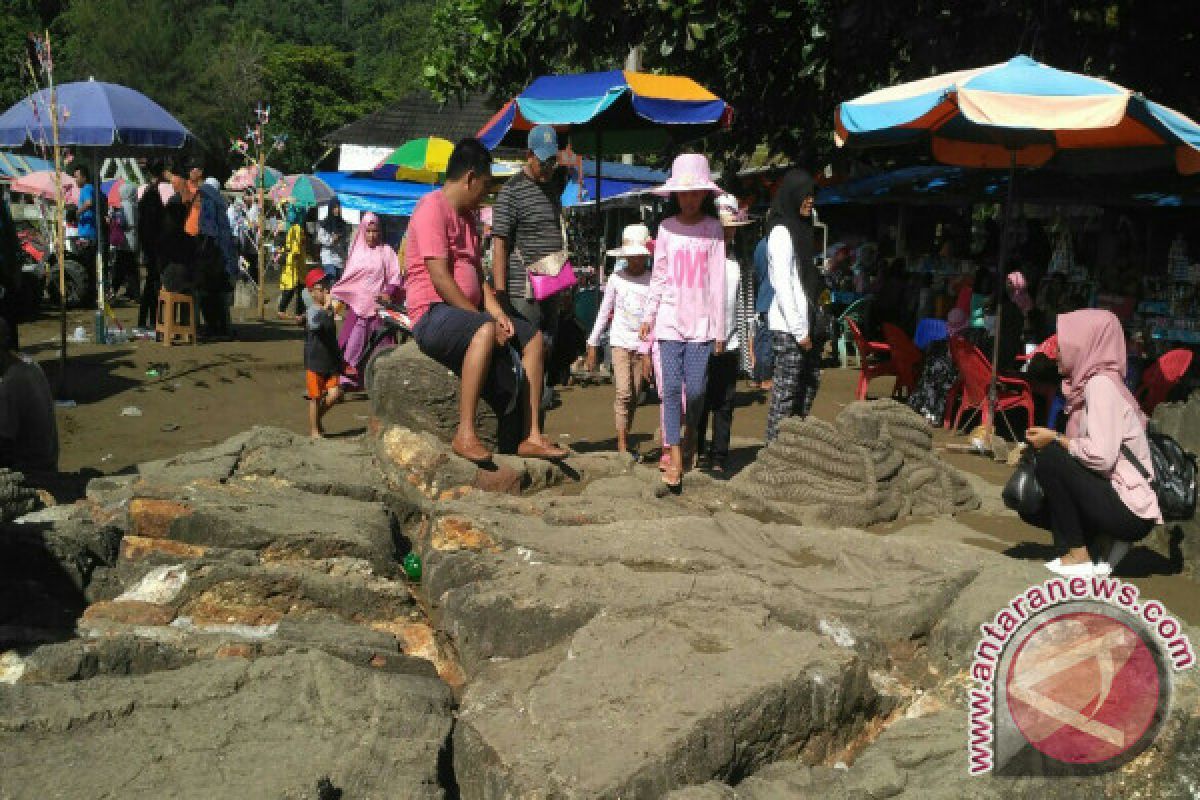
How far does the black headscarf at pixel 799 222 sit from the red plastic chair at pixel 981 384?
8.51 feet

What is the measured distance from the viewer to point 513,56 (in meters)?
12.0

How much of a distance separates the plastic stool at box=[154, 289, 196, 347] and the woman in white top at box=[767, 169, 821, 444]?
8635 millimetres

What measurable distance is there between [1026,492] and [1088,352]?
671 mm

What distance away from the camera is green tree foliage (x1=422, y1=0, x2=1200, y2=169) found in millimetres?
10789

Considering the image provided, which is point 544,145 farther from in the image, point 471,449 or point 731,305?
point 471,449

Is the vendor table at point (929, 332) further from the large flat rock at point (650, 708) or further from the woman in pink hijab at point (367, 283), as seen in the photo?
the large flat rock at point (650, 708)

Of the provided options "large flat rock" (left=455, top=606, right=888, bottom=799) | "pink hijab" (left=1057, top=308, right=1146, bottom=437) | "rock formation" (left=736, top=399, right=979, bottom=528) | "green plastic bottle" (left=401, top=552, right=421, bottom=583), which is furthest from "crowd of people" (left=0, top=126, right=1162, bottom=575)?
"large flat rock" (left=455, top=606, right=888, bottom=799)

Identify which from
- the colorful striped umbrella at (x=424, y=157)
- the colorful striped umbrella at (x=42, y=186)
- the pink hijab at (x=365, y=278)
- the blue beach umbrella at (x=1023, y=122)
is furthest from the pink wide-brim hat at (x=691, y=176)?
the colorful striped umbrella at (x=42, y=186)

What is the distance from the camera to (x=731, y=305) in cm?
671

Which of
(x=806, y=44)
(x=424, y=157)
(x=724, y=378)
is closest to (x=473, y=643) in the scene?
(x=724, y=378)

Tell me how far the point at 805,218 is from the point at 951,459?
245cm

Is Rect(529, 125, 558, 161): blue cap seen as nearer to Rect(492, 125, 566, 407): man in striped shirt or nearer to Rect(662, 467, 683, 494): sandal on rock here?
Rect(492, 125, 566, 407): man in striped shirt

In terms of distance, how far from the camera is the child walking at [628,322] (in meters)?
7.70

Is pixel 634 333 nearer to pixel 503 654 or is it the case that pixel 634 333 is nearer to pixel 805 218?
pixel 805 218
